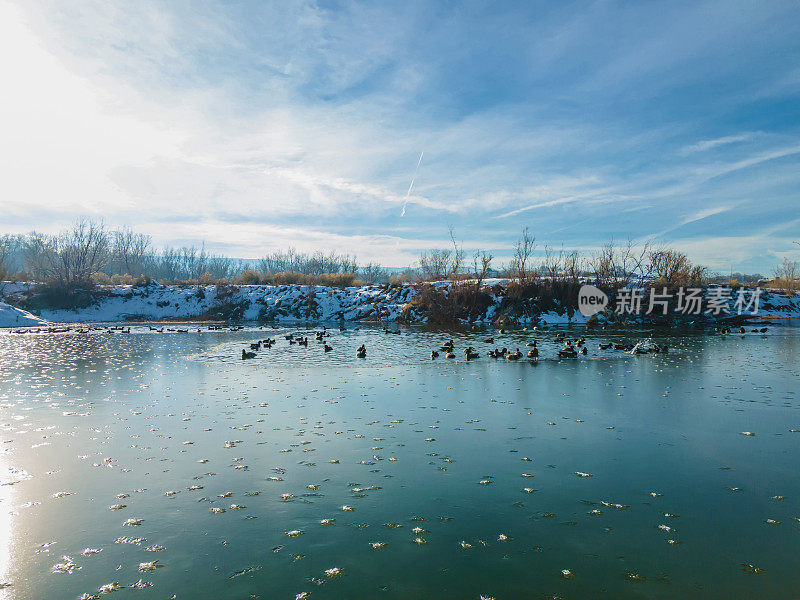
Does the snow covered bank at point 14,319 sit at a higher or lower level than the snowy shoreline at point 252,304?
lower

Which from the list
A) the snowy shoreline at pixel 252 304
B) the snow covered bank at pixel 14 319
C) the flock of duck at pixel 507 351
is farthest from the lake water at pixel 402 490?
the snow covered bank at pixel 14 319

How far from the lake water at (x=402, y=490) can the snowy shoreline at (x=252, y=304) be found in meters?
35.4

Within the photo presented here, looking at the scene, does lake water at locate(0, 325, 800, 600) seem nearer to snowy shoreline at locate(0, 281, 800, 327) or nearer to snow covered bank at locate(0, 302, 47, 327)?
snowy shoreline at locate(0, 281, 800, 327)

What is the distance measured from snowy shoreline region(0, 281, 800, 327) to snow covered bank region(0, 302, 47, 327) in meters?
3.15

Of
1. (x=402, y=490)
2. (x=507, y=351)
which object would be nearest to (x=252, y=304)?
(x=507, y=351)

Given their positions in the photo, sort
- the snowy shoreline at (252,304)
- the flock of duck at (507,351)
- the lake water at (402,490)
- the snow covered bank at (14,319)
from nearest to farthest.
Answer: the lake water at (402,490) → the flock of duck at (507,351) → the snow covered bank at (14,319) → the snowy shoreline at (252,304)

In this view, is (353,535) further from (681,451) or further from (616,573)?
(681,451)

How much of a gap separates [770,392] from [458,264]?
41.0 m

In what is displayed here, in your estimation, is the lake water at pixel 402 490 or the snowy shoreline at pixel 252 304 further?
the snowy shoreline at pixel 252 304

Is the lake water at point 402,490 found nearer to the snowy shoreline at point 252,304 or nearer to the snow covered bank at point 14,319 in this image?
the snowy shoreline at point 252,304

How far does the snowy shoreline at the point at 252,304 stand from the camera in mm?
52156

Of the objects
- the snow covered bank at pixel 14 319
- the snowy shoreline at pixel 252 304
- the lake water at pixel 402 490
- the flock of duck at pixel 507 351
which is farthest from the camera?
the snowy shoreline at pixel 252 304

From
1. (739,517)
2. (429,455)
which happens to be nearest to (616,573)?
(739,517)

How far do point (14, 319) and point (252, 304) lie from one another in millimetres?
23826
